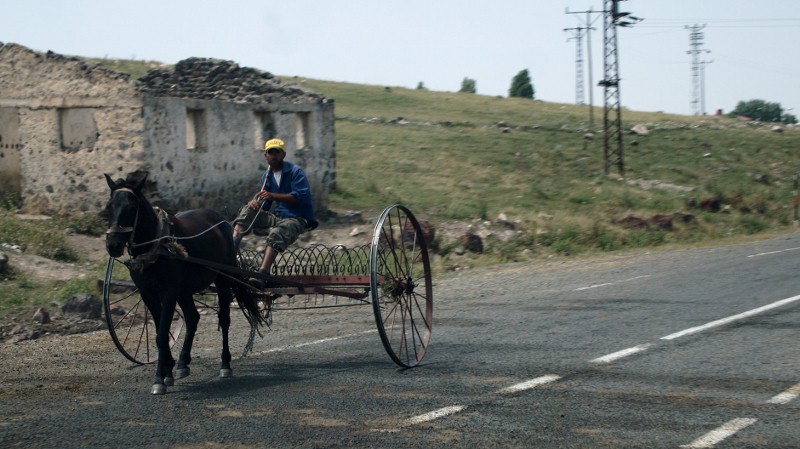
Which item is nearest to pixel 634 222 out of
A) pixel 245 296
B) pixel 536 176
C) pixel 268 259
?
pixel 536 176

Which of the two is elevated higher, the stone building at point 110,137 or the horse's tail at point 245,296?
the stone building at point 110,137

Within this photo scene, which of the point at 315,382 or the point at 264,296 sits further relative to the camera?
the point at 264,296

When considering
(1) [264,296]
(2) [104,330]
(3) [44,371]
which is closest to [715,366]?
(1) [264,296]

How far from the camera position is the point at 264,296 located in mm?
10234

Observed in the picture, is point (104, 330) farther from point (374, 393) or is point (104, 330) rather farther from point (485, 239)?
point (485, 239)

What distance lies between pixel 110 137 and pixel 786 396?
1975 centimetres

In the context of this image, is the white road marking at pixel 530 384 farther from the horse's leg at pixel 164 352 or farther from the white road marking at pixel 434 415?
the horse's leg at pixel 164 352

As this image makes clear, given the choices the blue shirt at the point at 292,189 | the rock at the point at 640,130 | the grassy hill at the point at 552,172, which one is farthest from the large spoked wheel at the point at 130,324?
the rock at the point at 640,130

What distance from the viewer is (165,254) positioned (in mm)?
8758

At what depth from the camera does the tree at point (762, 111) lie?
4756 inches

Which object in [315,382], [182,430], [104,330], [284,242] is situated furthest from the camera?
[104,330]

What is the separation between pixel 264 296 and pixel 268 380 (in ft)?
4.04

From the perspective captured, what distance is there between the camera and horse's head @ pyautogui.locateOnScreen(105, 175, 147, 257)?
328 inches

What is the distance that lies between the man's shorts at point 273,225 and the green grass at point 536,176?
8.03 metres
